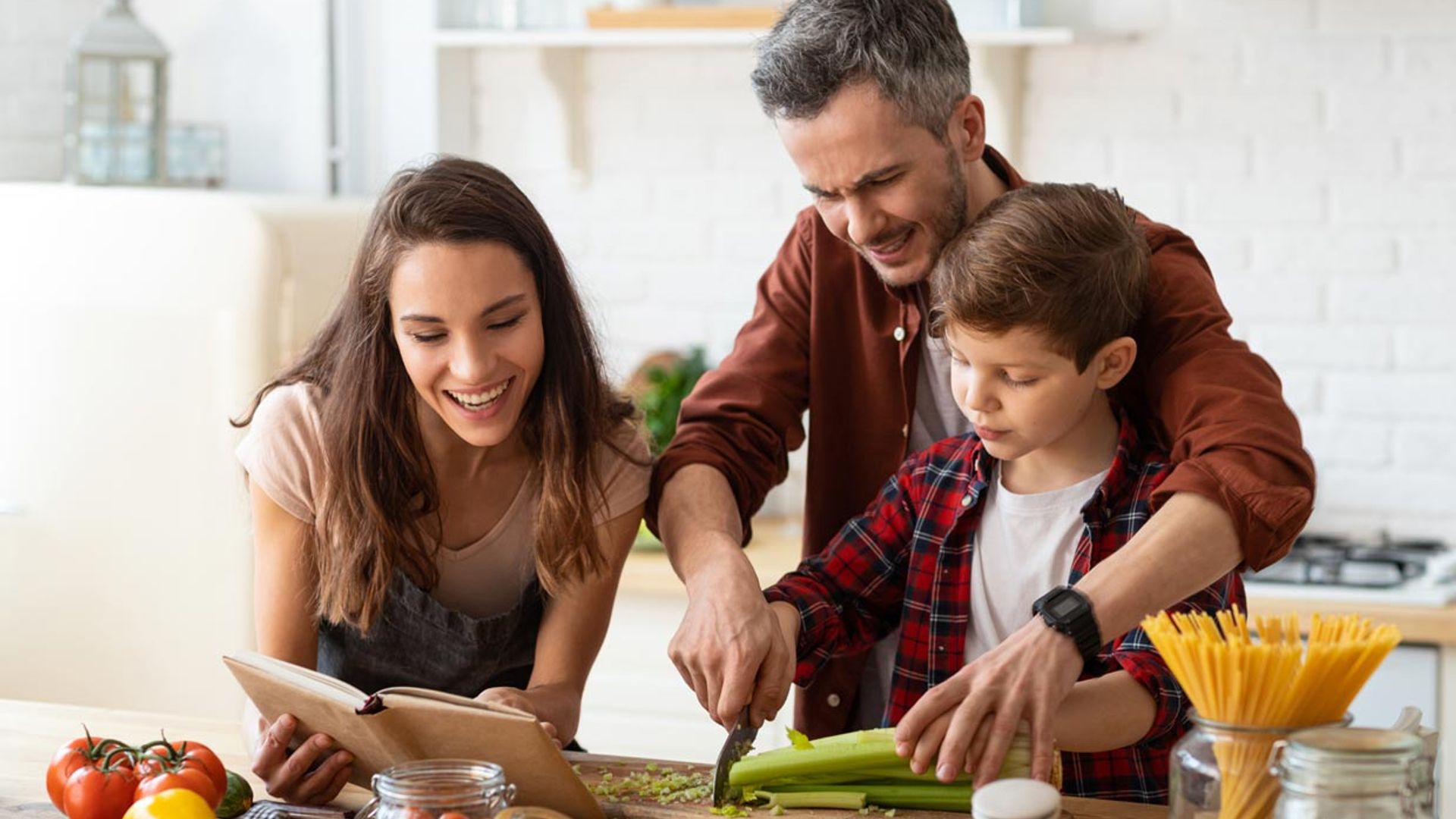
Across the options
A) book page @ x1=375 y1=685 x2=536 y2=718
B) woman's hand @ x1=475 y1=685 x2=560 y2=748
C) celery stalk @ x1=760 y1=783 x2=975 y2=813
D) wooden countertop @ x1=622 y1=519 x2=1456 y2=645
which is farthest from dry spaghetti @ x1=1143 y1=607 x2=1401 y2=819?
wooden countertop @ x1=622 y1=519 x2=1456 y2=645

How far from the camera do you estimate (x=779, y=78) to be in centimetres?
195


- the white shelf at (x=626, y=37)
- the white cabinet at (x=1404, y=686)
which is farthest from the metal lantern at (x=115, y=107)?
the white cabinet at (x=1404, y=686)

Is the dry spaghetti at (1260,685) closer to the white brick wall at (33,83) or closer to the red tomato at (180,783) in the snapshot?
the red tomato at (180,783)

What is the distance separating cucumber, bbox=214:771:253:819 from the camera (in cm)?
166

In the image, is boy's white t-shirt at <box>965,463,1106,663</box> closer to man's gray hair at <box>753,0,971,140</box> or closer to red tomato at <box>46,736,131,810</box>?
man's gray hair at <box>753,0,971,140</box>

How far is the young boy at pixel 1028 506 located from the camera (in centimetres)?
180

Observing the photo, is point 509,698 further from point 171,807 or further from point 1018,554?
point 1018,554

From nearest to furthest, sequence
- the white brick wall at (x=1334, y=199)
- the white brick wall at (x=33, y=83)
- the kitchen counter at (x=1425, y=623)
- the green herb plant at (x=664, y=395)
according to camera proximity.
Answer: the kitchen counter at (x=1425, y=623) → the white brick wall at (x=1334, y=199) → the green herb plant at (x=664, y=395) → the white brick wall at (x=33, y=83)

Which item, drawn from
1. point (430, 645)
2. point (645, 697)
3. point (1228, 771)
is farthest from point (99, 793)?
point (645, 697)

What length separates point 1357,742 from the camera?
4.02ft

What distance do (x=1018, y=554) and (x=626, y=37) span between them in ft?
6.21

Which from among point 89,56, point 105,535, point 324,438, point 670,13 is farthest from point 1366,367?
point 89,56

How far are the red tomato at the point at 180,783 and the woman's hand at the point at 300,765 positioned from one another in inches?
2.2

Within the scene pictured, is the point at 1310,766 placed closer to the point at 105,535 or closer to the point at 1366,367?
the point at 1366,367
